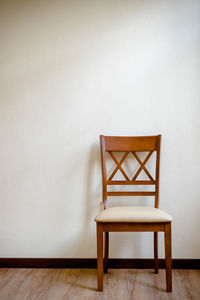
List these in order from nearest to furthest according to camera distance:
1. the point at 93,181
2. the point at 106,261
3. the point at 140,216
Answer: the point at 140,216 → the point at 106,261 → the point at 93,181

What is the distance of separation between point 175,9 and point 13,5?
1.32 m

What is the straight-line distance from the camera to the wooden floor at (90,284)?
5.90 ft

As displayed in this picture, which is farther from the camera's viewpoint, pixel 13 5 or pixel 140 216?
pixel 13 5

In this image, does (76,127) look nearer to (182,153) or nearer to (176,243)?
(182,153)

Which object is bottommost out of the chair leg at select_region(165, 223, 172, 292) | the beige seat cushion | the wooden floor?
the wooden floor

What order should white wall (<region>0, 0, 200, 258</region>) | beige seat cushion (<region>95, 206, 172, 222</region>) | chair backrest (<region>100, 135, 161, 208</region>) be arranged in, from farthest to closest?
1. white wall (<region>0, 0, 200, 258</region>)
2. chair backrest (<region>100, 135, 161, 208</region>)
3. beige seat cushion (<region>95, 206, 172, 222</region>)

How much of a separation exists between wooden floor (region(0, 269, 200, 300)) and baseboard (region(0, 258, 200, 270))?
0.15 ft

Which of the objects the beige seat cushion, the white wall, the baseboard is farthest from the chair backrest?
the baseboard

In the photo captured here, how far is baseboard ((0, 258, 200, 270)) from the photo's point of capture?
2213 millimetres

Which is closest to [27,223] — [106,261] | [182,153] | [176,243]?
[106,261]

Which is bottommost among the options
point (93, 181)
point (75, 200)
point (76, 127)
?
point (75, 200)

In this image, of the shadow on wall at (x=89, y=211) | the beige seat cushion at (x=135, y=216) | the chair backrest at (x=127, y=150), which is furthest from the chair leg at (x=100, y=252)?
the shadow on wall at (x=89, y=211)

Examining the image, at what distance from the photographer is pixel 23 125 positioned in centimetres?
233

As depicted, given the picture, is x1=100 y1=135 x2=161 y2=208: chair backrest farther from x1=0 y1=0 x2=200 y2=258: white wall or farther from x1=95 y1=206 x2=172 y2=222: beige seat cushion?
x1=95 y1=206 x2=172 y2=222: beige seat cushion
